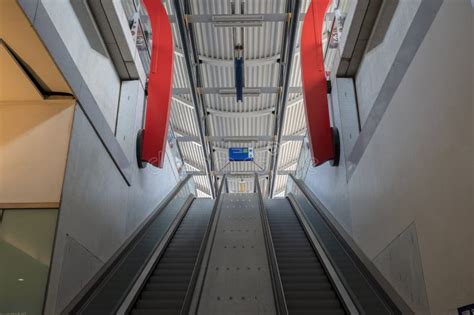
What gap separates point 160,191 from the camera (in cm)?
1225

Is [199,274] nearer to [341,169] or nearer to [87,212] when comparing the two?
[87,212]

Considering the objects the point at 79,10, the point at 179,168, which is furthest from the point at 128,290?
the point at 179,168

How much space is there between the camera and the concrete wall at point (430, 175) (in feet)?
11.6

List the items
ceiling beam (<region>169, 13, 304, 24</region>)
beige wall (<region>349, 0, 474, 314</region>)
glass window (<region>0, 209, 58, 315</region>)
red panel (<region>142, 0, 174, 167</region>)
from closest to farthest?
beige wall (<region>349, 0, 474, 314</region>) < glass window (<region>0, 209, 58, 315</region>) < red panel (<region>142, 0, 174, 167</region>) < ceiling beam (<region>169, 13, 304, 24</region>)

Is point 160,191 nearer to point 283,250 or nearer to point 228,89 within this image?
point 228,89

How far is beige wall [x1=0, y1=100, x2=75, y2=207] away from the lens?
5375mm

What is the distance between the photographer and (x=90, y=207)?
20.9 ft

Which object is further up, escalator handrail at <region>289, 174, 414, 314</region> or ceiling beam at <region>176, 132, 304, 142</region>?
ceiling beam at <region>176, 132, 304, 142</region>

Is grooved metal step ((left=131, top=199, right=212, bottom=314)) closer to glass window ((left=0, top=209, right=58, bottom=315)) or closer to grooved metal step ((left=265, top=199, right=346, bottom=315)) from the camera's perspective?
glass window ((left=0, top=209, right=58, bottom=315))

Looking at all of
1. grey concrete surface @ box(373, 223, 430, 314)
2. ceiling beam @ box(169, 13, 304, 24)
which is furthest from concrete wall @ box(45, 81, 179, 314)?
grey concrete surface @ box(373, 223, 430, 314)

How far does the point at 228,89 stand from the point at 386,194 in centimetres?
797

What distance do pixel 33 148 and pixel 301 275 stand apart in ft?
13.4

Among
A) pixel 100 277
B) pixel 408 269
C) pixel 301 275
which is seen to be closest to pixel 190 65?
pixel 301 275

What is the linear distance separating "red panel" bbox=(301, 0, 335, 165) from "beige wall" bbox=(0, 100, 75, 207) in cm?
496
